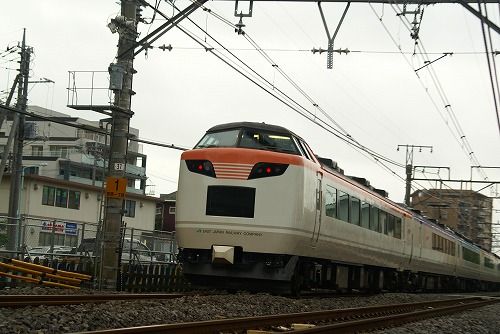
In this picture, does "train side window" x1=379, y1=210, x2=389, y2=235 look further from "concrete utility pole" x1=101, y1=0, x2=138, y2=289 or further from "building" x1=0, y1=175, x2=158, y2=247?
"building" x1=0, y1=175, x2=158, y2=247

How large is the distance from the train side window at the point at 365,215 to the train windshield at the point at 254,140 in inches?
181

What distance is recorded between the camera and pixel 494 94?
41.0 ft

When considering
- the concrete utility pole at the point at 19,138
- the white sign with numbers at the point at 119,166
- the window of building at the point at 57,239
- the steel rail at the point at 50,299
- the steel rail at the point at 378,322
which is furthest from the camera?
the concrete utility pole at the point at 19,138

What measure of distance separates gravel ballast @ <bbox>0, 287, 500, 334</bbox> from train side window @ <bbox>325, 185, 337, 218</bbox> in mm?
1978

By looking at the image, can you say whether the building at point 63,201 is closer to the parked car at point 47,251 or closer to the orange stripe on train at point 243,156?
the parked car at point 47,251

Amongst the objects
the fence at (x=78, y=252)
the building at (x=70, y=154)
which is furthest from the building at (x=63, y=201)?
the fence at (x=78, y=252)

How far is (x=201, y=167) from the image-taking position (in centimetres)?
1342

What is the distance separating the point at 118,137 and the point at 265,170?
413 cm

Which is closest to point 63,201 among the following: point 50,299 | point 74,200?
point 74,200

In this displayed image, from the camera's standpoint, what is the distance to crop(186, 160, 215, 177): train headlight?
43.7 feet

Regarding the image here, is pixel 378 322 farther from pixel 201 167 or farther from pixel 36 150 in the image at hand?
pixel 36 150

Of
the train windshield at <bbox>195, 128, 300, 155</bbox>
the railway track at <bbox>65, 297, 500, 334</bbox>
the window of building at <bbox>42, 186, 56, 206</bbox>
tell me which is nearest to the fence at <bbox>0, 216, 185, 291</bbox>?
the train windshield at <bbox>195, 128, 300, 155</bbox>

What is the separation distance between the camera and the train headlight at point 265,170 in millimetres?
13188

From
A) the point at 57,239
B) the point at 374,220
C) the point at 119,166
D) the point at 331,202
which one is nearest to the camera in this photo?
the point at 331,202
